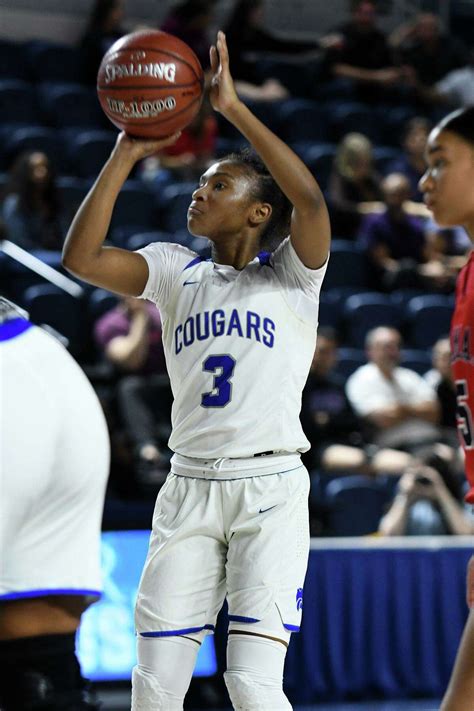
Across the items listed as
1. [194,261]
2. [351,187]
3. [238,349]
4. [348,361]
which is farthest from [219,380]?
[351,187]

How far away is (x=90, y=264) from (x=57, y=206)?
4851mm

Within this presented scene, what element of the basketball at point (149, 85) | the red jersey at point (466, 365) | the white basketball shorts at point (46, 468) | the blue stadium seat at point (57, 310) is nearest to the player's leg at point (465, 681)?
the red jersey at point (466, 365)

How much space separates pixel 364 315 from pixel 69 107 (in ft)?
11.3

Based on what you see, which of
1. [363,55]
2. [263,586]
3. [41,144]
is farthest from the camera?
[363,55]

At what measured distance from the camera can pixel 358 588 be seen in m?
6.33

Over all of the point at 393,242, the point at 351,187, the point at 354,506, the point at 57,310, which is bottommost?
the point at 354,506

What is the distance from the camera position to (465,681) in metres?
3.26

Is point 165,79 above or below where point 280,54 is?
below

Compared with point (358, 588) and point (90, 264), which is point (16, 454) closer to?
point (90, 264)

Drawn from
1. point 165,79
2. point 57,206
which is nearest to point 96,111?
point 57,206

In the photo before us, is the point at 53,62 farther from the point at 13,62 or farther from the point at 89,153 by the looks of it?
the point at 89,153

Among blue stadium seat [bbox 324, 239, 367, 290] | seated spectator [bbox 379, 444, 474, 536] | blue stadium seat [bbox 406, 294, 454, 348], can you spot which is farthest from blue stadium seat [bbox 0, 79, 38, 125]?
seated spectator [bbox 379, 444, 474, 536]

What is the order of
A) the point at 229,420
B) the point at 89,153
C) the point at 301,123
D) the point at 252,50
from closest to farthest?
the point at 229,420
the point at 89,153
the point at 301,123
the point at 252,50

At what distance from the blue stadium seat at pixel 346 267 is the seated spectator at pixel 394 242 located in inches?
3.0
